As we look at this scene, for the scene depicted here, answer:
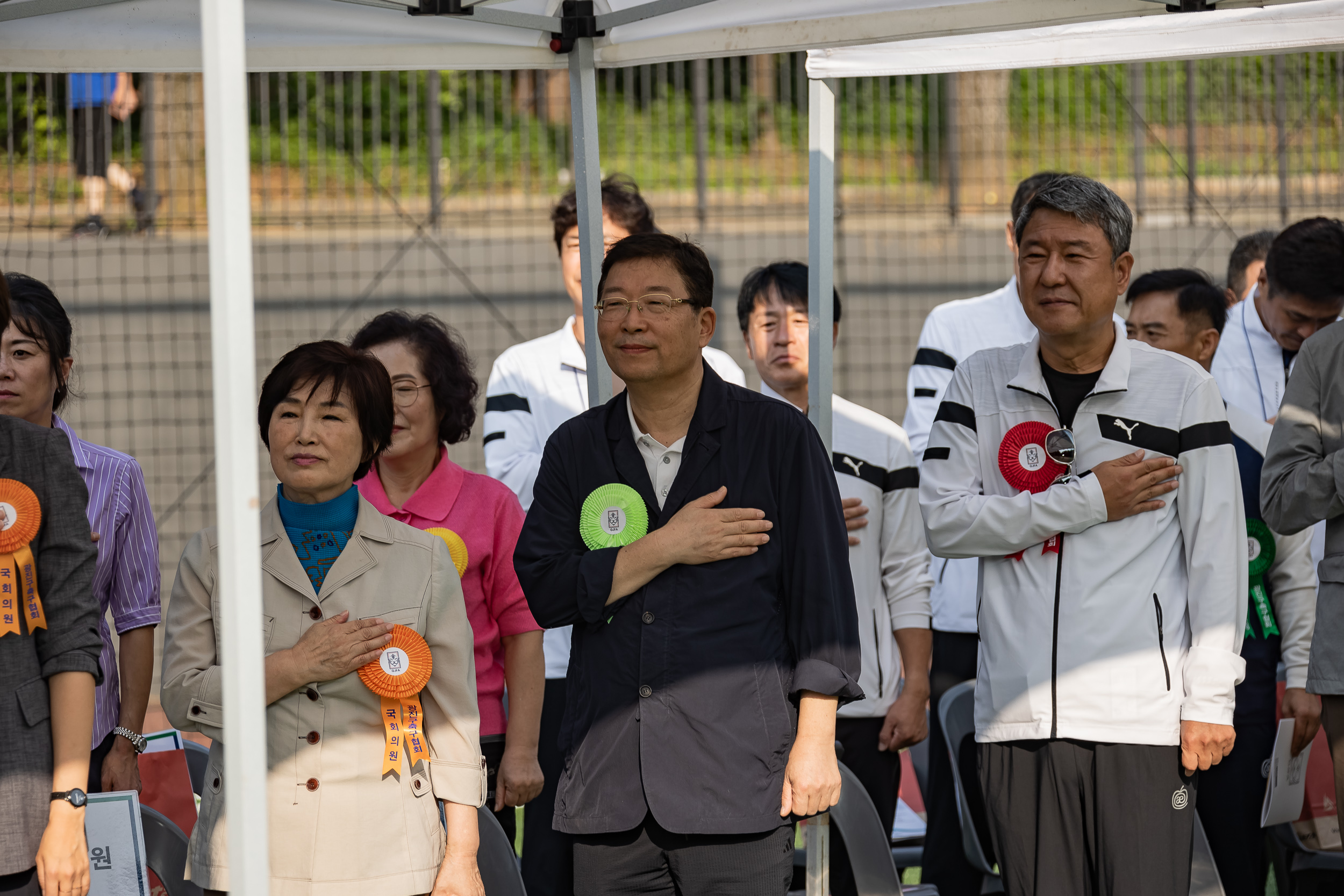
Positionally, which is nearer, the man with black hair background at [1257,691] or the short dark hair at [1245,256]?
the man with black hair background at [1257,691]

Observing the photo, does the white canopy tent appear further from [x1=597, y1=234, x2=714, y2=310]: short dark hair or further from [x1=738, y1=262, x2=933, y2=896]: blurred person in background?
[x1=597, y1=234, x2=714, y2=310]: short dark hair

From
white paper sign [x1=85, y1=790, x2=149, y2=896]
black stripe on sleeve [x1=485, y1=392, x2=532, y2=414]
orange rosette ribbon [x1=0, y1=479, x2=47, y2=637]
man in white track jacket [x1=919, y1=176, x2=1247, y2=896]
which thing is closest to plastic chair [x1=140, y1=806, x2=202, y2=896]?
white paper sign [x1=85, y1=790, x2=149, y2=896]

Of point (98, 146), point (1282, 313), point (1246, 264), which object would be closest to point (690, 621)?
point (1282, 313)

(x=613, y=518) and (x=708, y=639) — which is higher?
(x=613, y=518)

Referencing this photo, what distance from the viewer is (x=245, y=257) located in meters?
1.70

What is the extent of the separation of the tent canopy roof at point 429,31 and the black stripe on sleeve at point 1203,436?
927 mm

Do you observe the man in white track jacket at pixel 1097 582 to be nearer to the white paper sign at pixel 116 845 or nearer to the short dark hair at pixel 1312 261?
the short dark hair at pixel 1312 261

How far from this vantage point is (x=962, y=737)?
364 centimetres

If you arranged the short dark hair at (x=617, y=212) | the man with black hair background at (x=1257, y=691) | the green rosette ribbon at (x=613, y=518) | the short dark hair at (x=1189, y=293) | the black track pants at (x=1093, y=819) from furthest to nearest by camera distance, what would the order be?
the short dark hair at (x=617, y=212) → the short dark hair at (x=1189, y=293) → the man with black hair background at (x=1257, y=691) → the black track pants at (x=1093, y=819) → the green rosette ribbon at (x=613, y=518)

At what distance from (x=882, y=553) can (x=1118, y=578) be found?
904 mm

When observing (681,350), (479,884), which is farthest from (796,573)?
(479,884)

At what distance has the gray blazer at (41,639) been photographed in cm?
207

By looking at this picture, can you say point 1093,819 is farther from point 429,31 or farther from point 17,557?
point 429,31

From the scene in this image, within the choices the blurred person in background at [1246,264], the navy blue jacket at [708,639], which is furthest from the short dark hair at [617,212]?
the blurred person in background at [1246,264]
